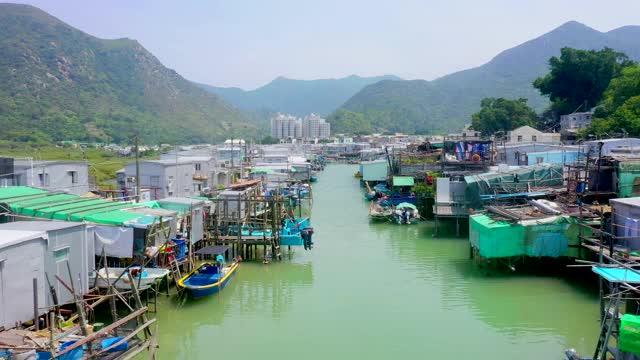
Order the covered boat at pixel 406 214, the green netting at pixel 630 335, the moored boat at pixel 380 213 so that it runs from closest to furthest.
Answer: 1. the green netting at pixel 630 335
2. the covered boat at pixel 406 214
3. the moored boat at pixel 380 213

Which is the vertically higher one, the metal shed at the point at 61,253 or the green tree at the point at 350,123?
the green tree at the point at 350,123

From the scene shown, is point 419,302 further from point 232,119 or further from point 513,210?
point 232,119

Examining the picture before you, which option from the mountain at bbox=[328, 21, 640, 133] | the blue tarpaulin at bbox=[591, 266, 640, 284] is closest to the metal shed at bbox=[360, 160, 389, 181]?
the blue tarpaulin at bbox=[591, 266, 640, 284]

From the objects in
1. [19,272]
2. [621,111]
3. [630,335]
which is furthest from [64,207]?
[621,111]

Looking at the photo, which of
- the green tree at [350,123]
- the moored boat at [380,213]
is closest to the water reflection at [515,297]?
the moored boat at [380,213]

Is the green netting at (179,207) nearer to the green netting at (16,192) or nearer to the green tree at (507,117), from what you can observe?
the green netting at (16,192)

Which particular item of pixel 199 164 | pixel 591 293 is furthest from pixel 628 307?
pixel 199 164

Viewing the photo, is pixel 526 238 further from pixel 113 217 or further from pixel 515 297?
pixel 113 217
